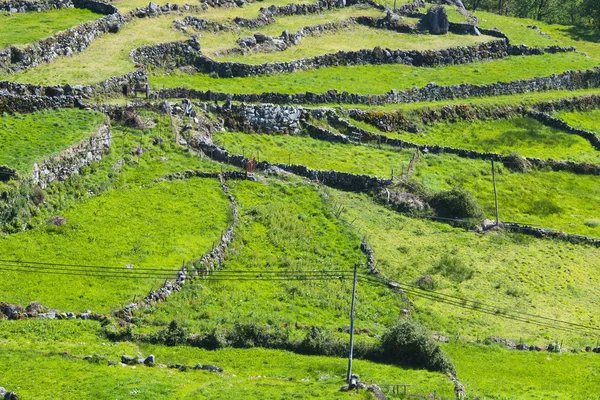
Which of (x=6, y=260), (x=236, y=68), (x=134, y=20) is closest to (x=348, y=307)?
(x=6, y=260)

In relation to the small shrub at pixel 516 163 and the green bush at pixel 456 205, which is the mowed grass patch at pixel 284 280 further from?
the small shrub at pixel 516 163

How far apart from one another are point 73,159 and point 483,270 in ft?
108

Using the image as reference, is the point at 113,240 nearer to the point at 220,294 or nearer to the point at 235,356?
the point at 220,294

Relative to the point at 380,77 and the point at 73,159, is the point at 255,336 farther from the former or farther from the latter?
the point at 380,77

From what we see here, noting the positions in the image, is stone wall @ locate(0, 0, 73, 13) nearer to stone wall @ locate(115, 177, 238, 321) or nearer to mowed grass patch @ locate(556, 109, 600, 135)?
stone wall @ locate(115, 177, 238, 321)

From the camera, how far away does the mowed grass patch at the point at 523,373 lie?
263ft

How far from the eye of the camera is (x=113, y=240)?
8994 centimetres

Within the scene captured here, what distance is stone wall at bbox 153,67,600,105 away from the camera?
389 ft

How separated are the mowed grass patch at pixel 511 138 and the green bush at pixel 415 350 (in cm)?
4570

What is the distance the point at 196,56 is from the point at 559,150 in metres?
38.8

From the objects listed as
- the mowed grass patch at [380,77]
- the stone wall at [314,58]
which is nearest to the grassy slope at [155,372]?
the mowed grass patch at [380,77]

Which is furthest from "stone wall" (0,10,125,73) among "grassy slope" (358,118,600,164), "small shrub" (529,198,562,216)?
"small shrub" (529,198,562,216)

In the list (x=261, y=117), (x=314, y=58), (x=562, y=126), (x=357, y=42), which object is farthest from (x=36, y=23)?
(x=562, y=126)

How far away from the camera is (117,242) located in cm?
8975
